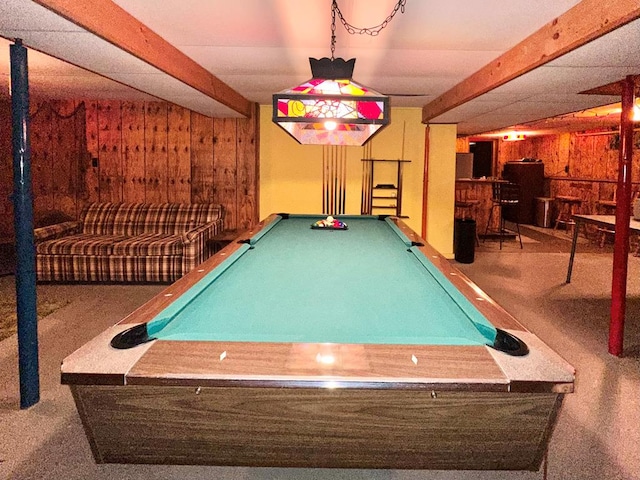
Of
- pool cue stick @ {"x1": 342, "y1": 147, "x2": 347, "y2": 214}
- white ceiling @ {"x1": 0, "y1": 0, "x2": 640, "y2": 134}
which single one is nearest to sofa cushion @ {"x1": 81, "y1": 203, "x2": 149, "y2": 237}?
white ceiling @ {"x1": 0, "y1": 0, "x2": 640, "y2": 134}

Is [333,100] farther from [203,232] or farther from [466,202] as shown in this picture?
[466,202]

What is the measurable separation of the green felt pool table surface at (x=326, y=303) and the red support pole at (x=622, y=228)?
5.08 ft

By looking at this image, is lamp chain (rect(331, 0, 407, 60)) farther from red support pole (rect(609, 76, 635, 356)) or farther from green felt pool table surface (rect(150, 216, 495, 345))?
red support pole (rect(609, 76, 635, 356))

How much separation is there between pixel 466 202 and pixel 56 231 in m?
6.23

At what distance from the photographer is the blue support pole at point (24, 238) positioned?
2.88 meters

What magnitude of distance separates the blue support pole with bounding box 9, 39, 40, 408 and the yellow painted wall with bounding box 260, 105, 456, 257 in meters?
4.59

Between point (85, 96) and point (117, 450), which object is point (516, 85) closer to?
point (117, 450)

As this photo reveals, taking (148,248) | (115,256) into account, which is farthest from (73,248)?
(148,248)

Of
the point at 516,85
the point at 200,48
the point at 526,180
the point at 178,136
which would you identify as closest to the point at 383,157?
the point at 178,136

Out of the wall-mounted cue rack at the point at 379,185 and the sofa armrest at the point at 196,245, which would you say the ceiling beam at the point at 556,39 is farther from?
the sofa armrest at the point at 196,245

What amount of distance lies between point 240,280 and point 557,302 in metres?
3.76

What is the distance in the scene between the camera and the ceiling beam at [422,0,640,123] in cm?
246

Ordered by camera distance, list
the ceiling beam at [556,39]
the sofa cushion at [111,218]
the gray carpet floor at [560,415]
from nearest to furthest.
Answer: the gray carpet floor at [560,415] < the ceiling beam at [556,39] < the sofa cushion at [111,218]

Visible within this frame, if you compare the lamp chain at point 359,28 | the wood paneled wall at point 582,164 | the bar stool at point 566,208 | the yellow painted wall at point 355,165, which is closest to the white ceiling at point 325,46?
the lamp chain at point 359,28
